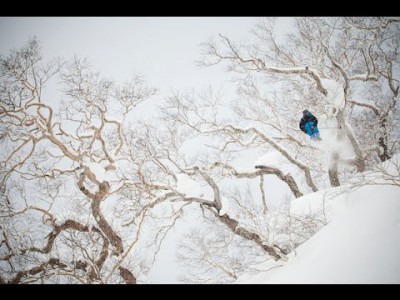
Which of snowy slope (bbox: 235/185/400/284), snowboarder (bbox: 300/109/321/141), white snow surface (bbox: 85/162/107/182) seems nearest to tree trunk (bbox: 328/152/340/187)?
snowboarder (bbox: 300/109/321/141)

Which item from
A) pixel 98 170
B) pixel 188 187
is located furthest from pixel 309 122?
pixel 98 170

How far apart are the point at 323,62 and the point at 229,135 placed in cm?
524

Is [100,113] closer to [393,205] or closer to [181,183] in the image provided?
[181,183]

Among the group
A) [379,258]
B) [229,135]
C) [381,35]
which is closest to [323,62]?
[381,35]

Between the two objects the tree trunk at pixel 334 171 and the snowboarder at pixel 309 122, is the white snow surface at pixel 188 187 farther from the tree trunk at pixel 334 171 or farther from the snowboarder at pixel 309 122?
the tree trunk at pixel 334 171

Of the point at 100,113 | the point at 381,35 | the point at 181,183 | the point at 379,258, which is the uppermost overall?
the point at 381,35

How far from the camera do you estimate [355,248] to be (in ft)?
14.0

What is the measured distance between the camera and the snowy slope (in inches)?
143

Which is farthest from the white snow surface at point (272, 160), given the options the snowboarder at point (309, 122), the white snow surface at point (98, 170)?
the white snow surface at point (98, 170)

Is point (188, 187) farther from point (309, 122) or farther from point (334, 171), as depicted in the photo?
point (334, 171)

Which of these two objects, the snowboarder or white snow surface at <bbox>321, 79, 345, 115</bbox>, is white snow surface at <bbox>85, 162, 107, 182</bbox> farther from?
white snow surface at <bbox>321, 79, 345, 115</bbox>

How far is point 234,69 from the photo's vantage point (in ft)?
33.3

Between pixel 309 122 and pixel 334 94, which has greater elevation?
pixel 334 94

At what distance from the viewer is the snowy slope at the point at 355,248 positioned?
11.9 feet
